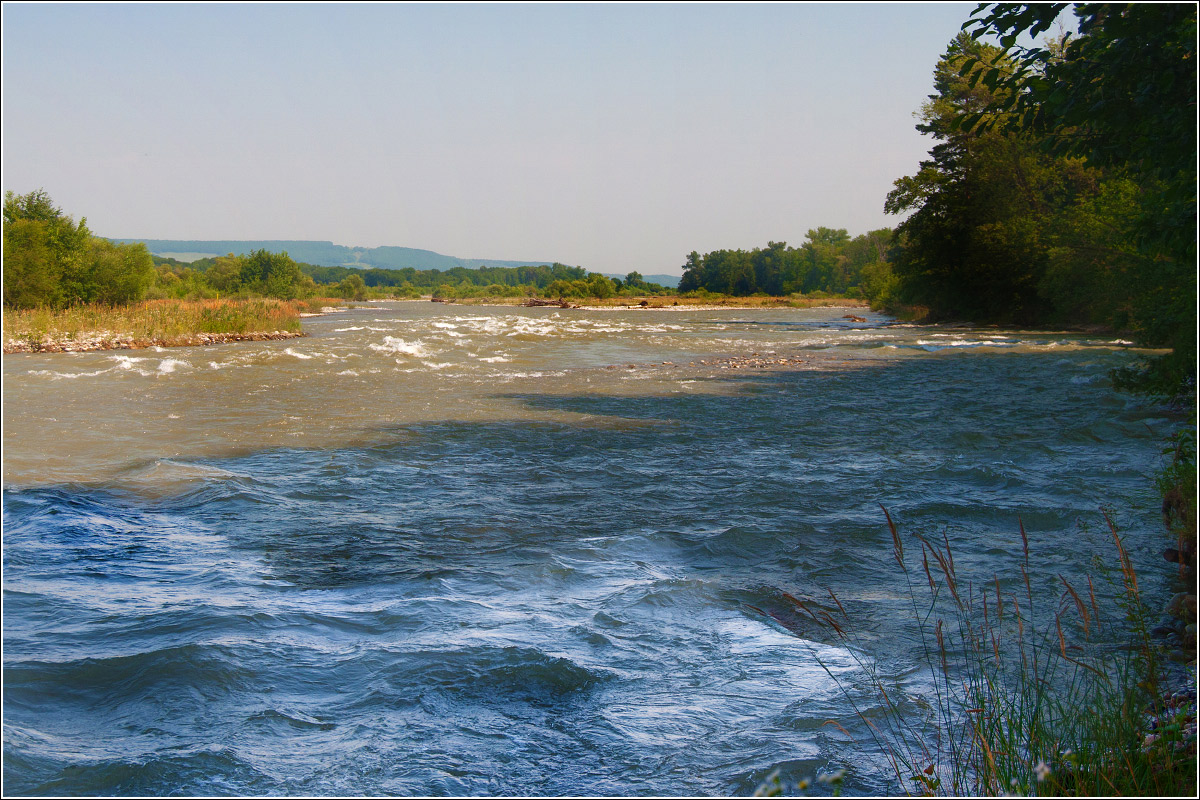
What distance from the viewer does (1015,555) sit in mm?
7312

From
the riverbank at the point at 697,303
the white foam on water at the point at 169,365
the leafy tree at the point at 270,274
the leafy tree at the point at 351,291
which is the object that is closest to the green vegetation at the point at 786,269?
the riverbank at the point at 697,303

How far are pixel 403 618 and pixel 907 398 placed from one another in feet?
51.1

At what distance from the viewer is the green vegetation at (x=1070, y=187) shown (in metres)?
5.39

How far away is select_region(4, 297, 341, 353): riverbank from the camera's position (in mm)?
28188

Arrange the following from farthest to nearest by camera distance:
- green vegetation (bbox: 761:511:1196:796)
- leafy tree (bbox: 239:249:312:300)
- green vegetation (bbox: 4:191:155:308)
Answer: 1. leafy tree (bbox: 239:249:312:300)
2. green vegetation (bbox: 4:191:155:308)
3. green vegetation (bbox: 761:511:1196:796)

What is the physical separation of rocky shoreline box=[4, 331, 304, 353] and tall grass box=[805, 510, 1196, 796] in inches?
1048

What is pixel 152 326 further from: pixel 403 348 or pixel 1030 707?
pixel 1030 707

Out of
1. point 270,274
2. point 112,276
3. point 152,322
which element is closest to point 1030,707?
point 152,322

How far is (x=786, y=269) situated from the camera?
16275 cm

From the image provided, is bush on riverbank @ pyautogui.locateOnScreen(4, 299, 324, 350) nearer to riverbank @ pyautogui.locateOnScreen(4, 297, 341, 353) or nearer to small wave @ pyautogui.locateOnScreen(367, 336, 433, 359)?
riverbank @ pyautogui.locateOnScreen(4, 297, 341, 353)

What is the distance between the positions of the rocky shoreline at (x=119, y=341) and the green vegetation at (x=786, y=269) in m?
93.5

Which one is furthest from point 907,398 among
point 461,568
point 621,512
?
point 461,568

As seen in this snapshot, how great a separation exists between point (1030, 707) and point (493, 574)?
4158 millimetres

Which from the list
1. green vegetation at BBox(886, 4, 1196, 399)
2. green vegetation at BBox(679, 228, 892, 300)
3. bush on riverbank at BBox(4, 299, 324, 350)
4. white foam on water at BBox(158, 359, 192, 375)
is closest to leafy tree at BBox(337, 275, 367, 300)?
green vegetation at BBox(679, 228, 892, 300)
